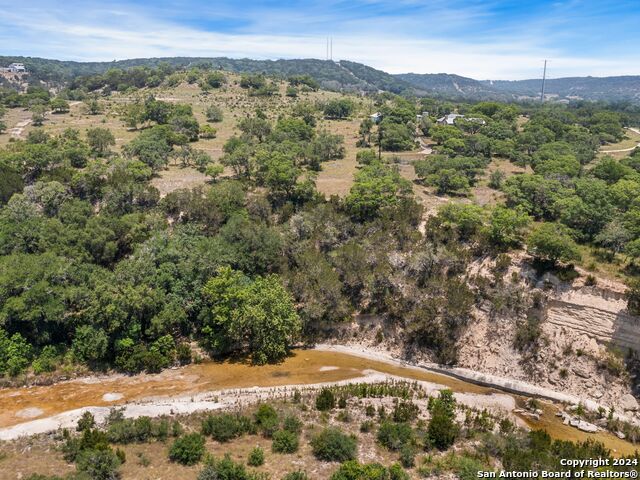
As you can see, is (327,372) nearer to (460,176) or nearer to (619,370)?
(619,370)

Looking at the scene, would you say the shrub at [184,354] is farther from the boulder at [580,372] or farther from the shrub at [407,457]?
the boulder at [580,372]

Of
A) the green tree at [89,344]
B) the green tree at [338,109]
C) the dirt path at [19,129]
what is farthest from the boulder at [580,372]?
the dirt path at [19,129]

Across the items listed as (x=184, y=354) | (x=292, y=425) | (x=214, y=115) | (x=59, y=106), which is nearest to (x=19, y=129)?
(x=59, y=106)

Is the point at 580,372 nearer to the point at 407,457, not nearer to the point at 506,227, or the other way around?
the point at 506,227

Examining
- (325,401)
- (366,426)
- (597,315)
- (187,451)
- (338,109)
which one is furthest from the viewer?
(338,109)

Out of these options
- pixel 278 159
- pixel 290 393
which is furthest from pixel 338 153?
pixel 290 393

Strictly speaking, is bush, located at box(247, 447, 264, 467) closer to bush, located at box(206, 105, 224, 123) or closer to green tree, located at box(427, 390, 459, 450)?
green tree, located at box(427, 390, 459, 450)
